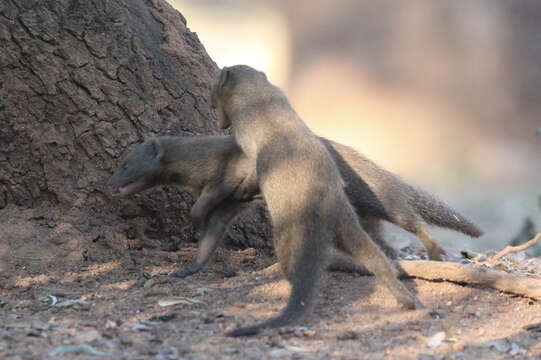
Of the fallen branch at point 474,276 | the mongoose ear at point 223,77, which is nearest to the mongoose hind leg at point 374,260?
the fallen branch at point 474,276

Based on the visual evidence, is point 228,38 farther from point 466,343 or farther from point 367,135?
point 466,343

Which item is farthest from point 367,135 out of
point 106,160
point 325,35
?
point 106,160

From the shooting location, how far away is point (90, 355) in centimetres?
272

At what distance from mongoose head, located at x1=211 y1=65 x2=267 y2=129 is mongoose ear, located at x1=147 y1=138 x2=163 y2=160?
53 centimetres

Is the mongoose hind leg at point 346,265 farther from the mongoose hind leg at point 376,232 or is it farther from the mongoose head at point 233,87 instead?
the mongoose head at point 233,87

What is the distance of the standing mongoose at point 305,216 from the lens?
3637 mm

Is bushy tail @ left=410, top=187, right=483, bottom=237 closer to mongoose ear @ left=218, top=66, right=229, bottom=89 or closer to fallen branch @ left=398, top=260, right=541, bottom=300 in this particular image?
fallen branch @ left=398, top=260, right=541, bottom=300

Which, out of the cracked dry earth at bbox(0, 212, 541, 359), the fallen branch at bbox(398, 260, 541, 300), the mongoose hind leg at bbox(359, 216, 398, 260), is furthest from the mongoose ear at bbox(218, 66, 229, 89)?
the fallen branch at bbox(398, 260, 541, 300)

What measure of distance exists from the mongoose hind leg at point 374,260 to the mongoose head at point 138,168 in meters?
1.67

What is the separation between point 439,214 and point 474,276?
1038mm

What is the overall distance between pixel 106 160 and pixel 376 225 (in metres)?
2.22

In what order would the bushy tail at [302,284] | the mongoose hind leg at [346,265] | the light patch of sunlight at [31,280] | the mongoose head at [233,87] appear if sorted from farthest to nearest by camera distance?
the mongoose head at [233,87] < the mongoose hind leg at [346,265] < the light patch of sunlight at [31,280] < the bushy tail at [302,284]

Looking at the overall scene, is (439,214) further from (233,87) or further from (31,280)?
(31,280)

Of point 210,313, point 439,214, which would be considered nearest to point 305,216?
point 210,313
